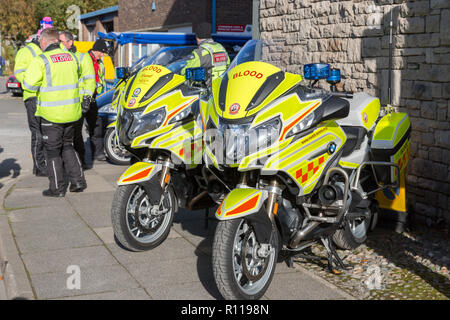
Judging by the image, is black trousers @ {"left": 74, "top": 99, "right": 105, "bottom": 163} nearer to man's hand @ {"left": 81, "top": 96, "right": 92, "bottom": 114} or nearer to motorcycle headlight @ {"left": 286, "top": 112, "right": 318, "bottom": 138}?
man's hand @ {"left": 81, "top": 96, "right": 92, "bottom": 114}

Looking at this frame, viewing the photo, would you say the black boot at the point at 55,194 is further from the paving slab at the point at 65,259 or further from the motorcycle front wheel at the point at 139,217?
the motorcycle front wheel at the point at 139,217

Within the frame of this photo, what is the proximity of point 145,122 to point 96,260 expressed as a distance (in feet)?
3.99

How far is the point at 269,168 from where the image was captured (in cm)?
414

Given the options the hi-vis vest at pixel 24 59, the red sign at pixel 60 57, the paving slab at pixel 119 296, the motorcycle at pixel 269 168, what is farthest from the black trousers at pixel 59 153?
the motorcycle at pixel 269 168

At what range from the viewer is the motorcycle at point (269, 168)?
412 centimetres

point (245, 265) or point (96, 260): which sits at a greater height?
point (245, 265)

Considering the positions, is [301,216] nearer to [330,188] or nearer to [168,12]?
[330,188]

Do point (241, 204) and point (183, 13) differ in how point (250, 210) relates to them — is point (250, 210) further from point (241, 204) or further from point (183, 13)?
point (183, 13)

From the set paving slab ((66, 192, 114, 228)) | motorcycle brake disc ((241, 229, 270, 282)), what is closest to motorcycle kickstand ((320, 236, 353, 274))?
motorcycle brake disc ((241, 229, 270, 282))

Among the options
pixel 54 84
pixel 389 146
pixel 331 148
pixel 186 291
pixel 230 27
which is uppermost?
pixel 230 27

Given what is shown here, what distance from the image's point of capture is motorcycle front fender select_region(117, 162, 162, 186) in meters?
5.10

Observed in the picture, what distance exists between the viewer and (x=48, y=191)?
781 centimetres

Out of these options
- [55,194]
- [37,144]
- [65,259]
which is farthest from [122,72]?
[65,259]

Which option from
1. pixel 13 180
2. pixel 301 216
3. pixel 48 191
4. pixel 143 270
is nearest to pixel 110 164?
pixel 13 180
